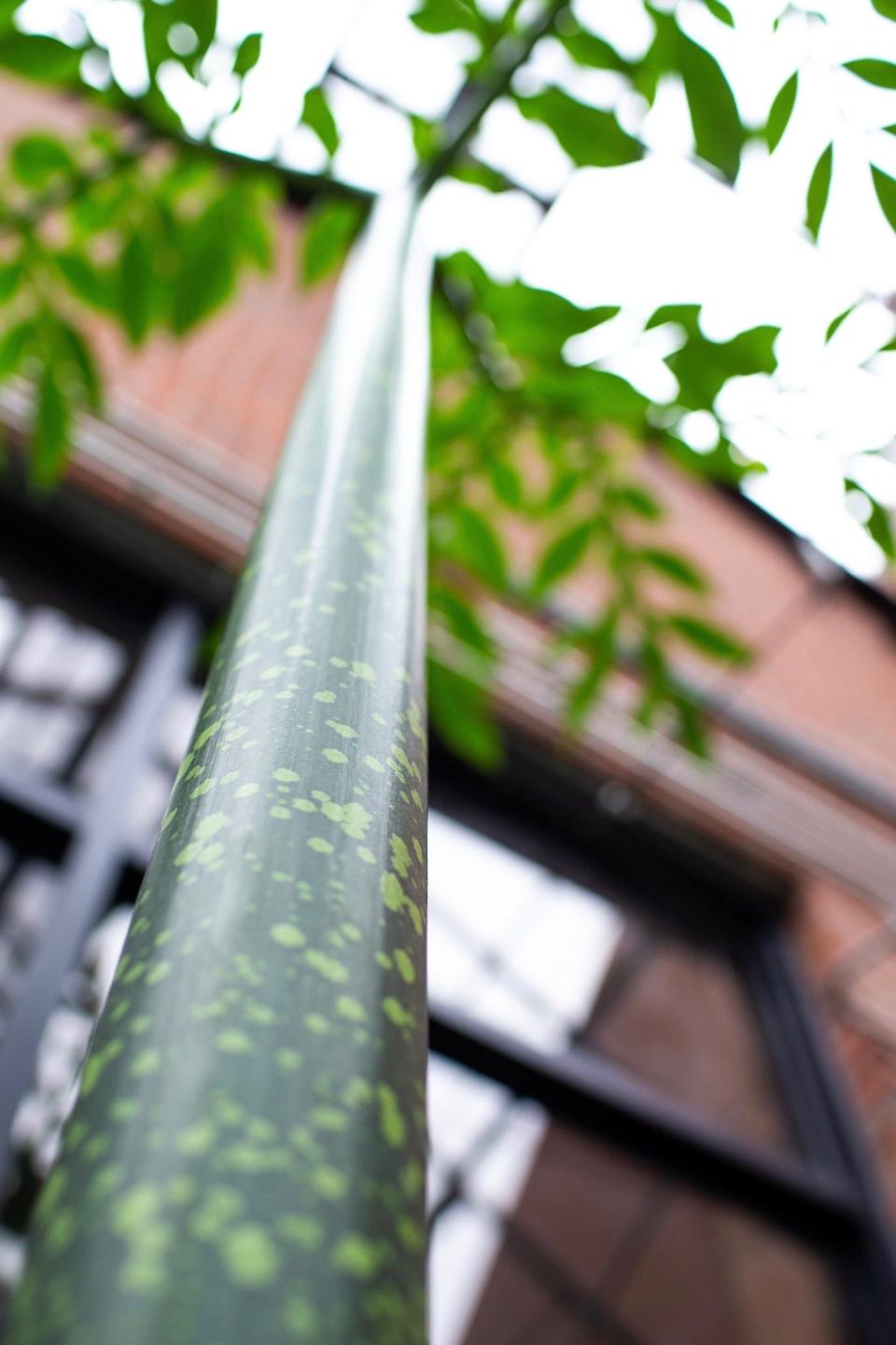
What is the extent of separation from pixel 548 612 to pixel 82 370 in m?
1.79

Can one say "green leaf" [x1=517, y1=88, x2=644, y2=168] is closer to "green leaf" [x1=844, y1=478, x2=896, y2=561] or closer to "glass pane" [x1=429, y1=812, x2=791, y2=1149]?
"green leaf" [x1=844, y1=478, x2=896, y2=561]

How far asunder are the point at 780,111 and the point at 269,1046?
0.84 meters

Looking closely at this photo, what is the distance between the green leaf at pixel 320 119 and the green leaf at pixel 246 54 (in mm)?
170

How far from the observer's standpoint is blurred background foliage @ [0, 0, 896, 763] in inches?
33.3

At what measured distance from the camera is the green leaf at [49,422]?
1.10 m

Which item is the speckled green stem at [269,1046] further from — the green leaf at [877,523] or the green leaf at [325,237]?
the green leaf at [325,237]

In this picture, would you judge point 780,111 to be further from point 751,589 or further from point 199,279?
point 751,589

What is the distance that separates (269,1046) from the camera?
0.65ft

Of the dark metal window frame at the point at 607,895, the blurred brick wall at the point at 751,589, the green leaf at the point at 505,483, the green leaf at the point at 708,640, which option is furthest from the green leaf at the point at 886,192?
the blurred brick wall at the point at 751,589

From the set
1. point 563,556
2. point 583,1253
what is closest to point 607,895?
point 583,1253

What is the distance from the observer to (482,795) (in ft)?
8.88

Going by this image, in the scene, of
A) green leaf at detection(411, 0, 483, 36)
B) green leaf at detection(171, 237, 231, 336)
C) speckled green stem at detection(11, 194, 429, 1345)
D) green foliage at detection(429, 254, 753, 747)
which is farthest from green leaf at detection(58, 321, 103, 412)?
speckled green stem at detection(11, 194, 429, 1345)

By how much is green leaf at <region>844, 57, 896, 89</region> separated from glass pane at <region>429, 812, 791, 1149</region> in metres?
1.80

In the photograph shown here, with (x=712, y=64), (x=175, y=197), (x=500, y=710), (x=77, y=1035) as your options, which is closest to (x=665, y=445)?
(x=712, y=64)
